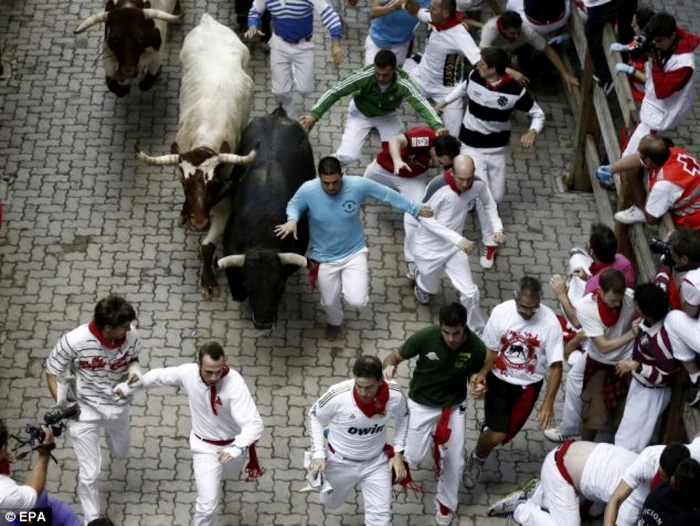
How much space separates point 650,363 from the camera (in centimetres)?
1170

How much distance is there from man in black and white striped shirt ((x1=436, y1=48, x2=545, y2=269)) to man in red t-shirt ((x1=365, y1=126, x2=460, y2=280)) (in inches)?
19.2

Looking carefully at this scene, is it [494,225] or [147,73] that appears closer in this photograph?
[494,225]

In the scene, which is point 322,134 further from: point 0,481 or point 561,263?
point 0,481

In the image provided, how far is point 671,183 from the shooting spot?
1247cm

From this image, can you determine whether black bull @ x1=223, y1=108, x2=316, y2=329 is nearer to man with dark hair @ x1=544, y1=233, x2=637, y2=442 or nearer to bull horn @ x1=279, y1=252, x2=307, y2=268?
bull horn @ x1=279, y1=252, x2=307, y2=268

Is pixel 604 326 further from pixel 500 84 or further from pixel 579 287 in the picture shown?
pixel 500 84

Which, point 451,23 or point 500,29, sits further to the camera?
point 500,29

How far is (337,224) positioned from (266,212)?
89cm

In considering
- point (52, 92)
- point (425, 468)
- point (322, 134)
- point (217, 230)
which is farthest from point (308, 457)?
point (52, 92)

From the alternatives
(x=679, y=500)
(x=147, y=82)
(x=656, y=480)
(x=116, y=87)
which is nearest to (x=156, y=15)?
(x=147, y=82)

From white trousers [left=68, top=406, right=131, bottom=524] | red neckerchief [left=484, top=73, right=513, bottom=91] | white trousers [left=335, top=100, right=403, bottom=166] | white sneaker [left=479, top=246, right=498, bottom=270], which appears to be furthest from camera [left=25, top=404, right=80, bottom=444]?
red neckerchief [left=484, top=73, right=513, bottom=91]

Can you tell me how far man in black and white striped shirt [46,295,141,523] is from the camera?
452 inches

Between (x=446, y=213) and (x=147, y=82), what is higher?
(x=446, y=213)

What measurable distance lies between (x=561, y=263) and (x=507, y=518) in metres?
3.57
